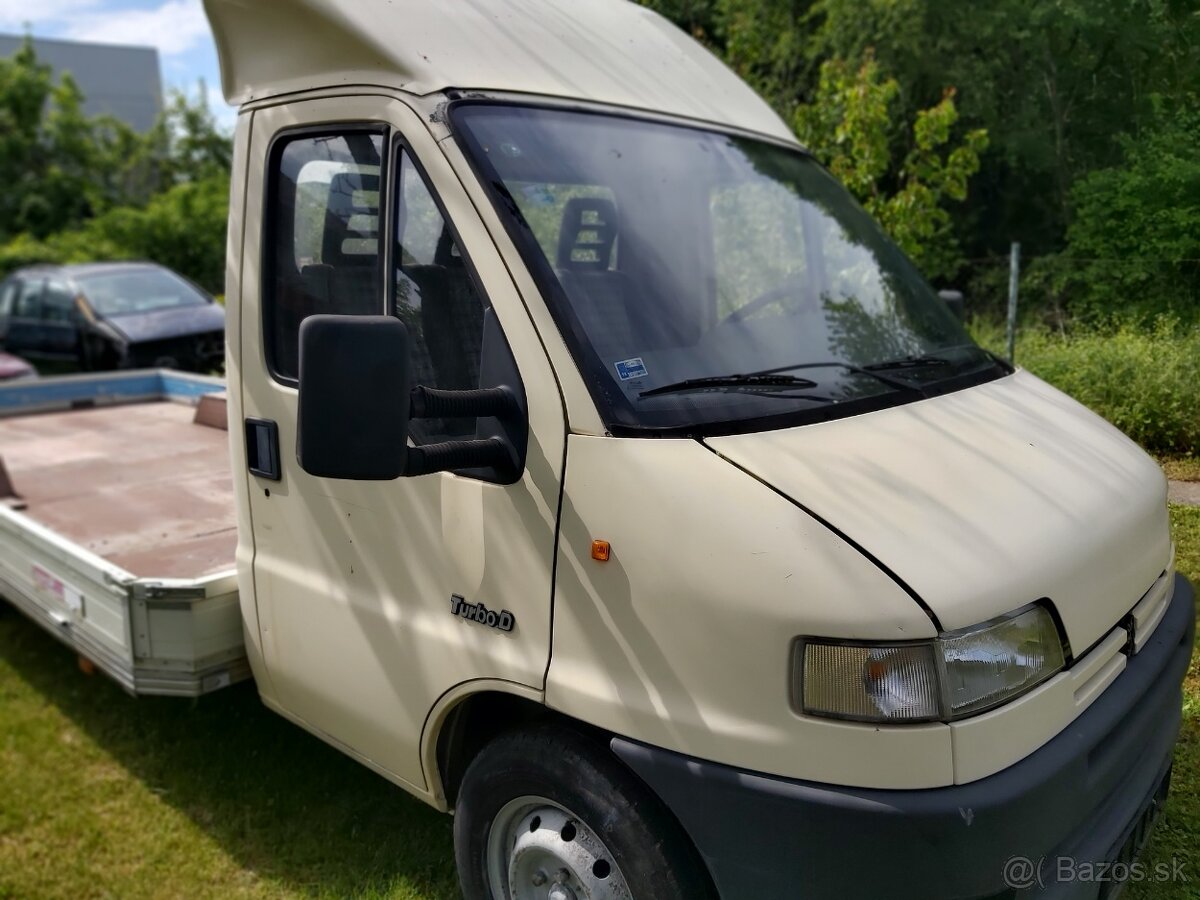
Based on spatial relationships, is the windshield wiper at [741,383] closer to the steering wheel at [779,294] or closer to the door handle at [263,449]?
the steering wheel at [779,294]

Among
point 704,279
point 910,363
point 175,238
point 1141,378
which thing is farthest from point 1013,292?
point 175,238

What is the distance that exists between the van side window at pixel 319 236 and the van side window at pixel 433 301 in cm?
11

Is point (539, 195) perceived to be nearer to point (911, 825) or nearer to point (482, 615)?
point (482, 615)

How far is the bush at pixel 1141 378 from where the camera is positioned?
381 cm

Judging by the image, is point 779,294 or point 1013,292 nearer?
point 779,294

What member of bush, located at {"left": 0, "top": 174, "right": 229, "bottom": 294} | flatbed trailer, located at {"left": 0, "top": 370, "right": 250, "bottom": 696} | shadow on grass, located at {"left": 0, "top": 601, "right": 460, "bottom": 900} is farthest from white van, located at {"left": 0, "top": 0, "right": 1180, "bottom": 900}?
bush, located at {"left": 0, "top": 174, "right": 229, "bottom": 294}

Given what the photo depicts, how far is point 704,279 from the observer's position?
2.73 meters

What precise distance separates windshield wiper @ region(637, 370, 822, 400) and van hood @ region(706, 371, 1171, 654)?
162 mm

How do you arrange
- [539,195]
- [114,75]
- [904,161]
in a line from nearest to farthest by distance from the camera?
1. [539,195]
2. [904,161]
3. [114,75]

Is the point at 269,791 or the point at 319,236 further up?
the point at 319,236

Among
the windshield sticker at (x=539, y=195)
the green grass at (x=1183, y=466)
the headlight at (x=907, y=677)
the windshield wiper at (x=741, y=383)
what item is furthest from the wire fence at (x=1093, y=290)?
the windshield sticker at (x=539, y=195)

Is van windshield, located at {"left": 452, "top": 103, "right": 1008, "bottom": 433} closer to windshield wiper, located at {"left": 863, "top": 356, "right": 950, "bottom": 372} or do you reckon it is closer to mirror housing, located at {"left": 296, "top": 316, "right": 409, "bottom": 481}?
windshield wiper, located at {"left": 863, "top": 356, "right": 950, "bottom": 372}

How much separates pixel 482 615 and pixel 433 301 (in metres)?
0.83

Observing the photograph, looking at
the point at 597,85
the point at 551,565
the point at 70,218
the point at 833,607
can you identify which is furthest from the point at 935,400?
the point at 70,218
